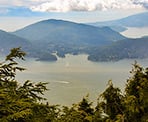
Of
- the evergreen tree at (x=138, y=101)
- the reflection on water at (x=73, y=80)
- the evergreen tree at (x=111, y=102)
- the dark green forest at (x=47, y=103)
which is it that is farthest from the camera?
the reflection on water at (x=73, y=80)

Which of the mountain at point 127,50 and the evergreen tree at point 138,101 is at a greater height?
the evergreen tree at point 138,101

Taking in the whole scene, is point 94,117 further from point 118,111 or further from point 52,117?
point 52,117

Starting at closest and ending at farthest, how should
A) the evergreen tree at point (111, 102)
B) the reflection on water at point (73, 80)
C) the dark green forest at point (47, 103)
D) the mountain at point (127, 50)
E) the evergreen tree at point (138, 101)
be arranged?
the dark green forest at point (47, 103) < the evergreen tree at point (138, 101) < the evergreen tree at point (111, 102) < the reflection on water at point (73, 80) < the mountain at point (127, 50)

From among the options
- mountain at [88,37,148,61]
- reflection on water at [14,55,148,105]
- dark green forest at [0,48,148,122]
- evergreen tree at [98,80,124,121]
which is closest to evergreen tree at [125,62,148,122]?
dark green forest at [0,48,148,122]

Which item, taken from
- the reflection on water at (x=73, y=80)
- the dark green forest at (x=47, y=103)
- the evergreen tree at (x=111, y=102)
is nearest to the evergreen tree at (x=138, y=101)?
the dark green forest at (x=47, y=103)

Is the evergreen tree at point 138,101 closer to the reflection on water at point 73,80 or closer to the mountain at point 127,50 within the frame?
the reflection on water at point 73,80

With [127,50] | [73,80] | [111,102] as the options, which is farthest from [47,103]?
[127,50]

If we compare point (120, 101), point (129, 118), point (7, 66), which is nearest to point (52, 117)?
point (7, 66)

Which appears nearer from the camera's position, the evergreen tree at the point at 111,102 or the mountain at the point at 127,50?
the evergreen tree at the point at 111,102

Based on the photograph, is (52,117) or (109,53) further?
(109,53)
